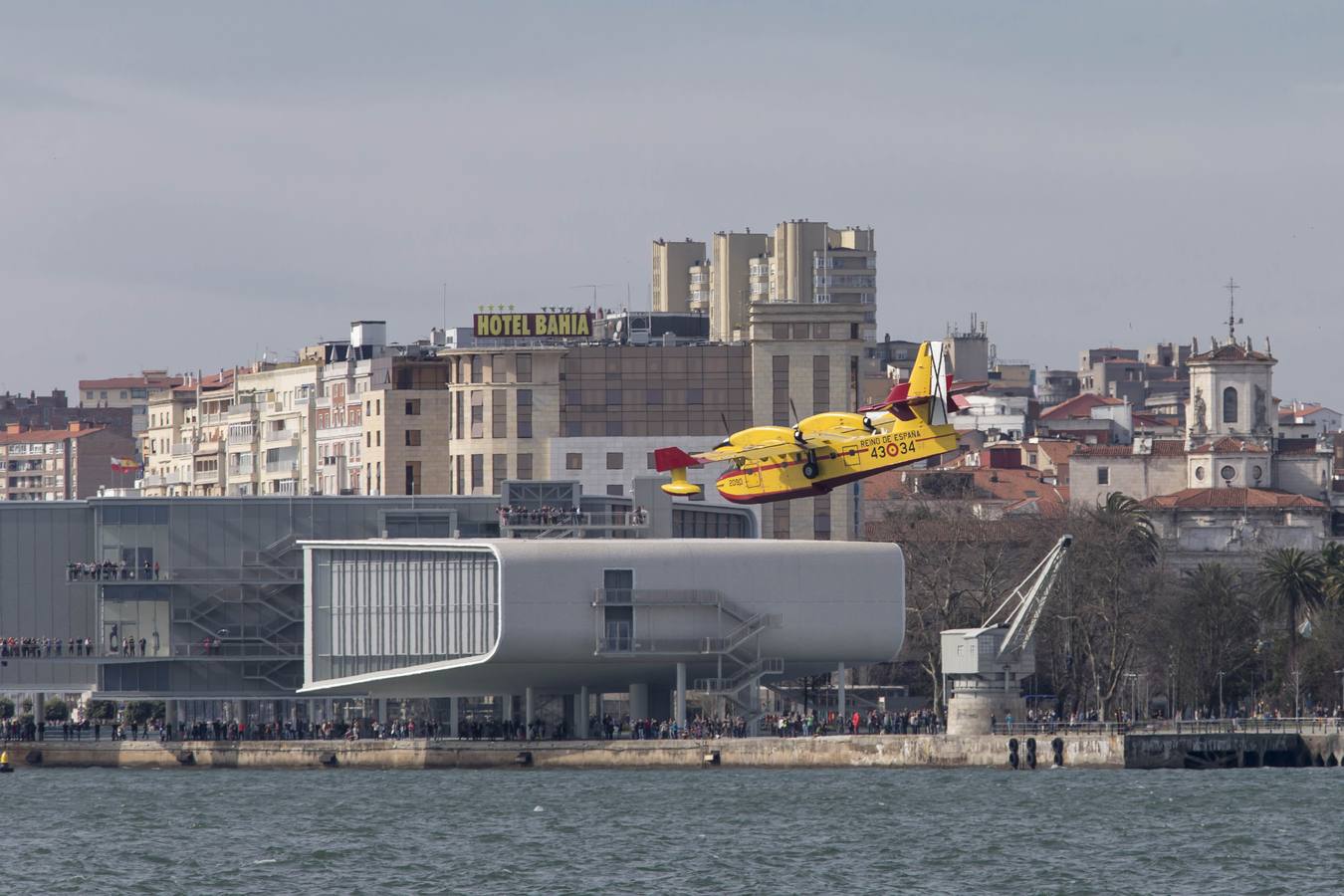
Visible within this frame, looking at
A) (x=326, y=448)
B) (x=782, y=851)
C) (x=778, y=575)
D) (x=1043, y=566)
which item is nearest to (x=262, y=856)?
(x=782, y=851)

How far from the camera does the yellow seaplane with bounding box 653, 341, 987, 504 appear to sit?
316 ft

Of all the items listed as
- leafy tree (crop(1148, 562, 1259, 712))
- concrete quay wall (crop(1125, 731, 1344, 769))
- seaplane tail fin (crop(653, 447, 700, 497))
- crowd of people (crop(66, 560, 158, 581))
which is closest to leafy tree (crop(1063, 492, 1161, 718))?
leafy tree (crop(1148, 562, 1259, 712))

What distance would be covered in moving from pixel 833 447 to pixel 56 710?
9458 cm

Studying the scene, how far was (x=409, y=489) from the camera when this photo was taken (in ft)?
595

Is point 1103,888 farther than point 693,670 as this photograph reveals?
No

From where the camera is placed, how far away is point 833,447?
97.1 metres

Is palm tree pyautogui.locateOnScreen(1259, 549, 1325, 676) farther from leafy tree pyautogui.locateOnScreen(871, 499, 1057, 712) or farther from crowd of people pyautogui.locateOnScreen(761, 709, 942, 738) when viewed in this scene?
crowd of people pyautogui.locateOnScreen(761, 709, 942, 738)

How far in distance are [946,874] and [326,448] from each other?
11494 centimetres

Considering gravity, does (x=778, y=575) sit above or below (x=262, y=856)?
above

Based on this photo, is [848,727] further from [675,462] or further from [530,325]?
[530,325]

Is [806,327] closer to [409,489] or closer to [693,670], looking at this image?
[409,489]

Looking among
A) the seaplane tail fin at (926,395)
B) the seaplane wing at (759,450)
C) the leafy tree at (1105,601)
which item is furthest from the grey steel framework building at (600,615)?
the seaplane wing at (759,450)

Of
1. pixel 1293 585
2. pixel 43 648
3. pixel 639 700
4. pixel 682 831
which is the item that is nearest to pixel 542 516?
pixel 639 700

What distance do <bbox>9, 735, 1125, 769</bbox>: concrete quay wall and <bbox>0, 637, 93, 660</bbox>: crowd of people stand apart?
1274 cm
